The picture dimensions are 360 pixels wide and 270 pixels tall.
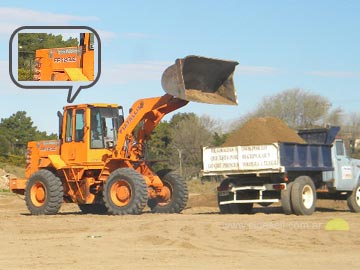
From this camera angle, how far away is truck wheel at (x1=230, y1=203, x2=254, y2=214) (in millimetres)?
22516

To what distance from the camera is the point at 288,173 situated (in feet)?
69.5

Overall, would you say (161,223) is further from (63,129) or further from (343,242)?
(63,129)

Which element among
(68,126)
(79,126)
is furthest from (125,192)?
(68,126)

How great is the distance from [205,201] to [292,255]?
756 inches

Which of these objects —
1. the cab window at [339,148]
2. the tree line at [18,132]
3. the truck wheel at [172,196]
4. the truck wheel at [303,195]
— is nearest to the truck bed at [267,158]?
the truck wheel at [303,195]

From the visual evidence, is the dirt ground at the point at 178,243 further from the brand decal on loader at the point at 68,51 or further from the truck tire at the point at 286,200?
the brand decal on loader at the point at 68,51

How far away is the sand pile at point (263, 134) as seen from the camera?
72.8 ft

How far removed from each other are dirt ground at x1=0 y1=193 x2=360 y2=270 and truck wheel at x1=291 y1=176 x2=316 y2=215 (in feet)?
3.42

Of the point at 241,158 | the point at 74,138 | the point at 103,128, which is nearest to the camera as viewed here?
the point at 241,158

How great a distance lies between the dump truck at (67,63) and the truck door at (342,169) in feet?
28.0

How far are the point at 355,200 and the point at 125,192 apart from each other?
756cm

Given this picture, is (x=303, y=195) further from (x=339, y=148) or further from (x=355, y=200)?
(x=355, y=200)

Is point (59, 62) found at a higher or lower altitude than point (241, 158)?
higher

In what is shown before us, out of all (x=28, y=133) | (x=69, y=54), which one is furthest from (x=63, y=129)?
(x=28, y=133)
